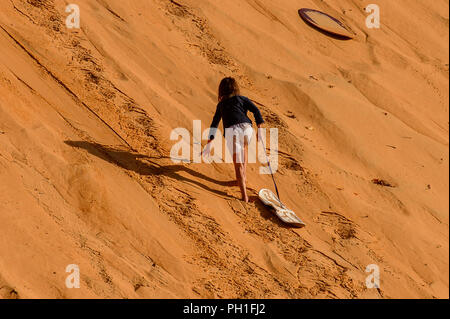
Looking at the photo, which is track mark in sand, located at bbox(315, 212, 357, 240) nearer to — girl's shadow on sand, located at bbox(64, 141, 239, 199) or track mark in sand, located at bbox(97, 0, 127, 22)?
girl's shadow on sand, located at bbox(64, 141, 239, 199)

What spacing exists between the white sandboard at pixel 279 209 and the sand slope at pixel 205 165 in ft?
0.32

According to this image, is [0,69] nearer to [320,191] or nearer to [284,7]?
[320,191]

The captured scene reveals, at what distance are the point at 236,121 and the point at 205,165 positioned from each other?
0.84 meters

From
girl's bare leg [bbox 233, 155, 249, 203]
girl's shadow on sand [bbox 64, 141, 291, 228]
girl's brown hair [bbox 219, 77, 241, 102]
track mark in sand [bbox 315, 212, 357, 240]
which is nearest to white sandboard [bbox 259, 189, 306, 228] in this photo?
girl's shadow on sand [bbox 64, 141, 291, 228]

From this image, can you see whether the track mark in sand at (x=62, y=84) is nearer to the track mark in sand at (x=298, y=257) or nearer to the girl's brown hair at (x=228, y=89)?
the girl's brown hair at (x=228, y=89)

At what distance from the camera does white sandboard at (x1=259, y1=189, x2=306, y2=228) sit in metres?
5.79

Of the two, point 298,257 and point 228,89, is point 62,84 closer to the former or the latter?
point 228,89

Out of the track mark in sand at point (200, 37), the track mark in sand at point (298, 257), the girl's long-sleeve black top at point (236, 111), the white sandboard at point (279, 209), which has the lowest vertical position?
the track mark in sand at point (298, 257)

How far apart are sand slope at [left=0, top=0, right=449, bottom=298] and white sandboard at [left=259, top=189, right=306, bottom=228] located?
3.8 inches

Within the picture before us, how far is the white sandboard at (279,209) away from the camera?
5.79m

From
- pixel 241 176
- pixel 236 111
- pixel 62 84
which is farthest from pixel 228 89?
pixel 62 84

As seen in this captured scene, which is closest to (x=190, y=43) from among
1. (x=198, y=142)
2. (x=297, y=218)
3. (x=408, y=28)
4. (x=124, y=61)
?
(x=124, y=61)

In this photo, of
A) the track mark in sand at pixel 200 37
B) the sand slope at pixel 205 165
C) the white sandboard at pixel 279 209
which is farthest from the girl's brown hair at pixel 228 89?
the track mark in sand at pixel 200 37

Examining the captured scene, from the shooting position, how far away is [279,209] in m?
5.89
